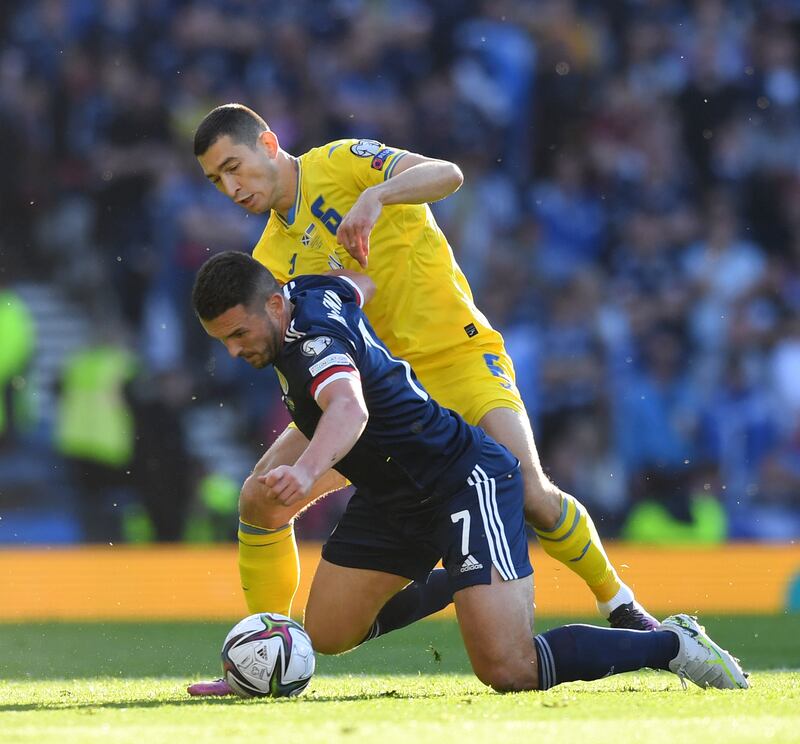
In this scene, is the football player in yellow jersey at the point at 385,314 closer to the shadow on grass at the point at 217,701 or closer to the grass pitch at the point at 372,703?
the grass pitch at the point at 372,703

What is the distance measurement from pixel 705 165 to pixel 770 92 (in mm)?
1043

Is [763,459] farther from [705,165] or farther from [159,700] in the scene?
[159,700]

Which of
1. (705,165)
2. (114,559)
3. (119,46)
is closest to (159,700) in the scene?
(114,559)

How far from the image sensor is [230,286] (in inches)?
188

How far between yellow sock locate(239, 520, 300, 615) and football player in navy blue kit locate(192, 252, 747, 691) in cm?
56

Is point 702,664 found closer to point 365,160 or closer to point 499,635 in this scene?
point 499,635

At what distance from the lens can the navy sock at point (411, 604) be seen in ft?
19.6

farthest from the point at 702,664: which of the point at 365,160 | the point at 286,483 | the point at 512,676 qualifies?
the point at 365,160

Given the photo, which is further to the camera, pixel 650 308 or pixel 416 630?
pixel 650 308

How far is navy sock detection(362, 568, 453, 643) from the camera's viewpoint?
5984mm

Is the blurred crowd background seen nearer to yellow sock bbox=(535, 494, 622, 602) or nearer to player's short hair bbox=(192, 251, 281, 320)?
yellow sock bbox=(535, 494, 622, 602)

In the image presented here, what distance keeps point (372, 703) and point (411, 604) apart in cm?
119

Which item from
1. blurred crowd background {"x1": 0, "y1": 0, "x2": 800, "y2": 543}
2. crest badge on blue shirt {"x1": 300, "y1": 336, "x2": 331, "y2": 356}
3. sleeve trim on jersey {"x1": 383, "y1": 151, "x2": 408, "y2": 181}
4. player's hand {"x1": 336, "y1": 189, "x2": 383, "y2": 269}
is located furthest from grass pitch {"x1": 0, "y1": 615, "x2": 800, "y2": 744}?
blurred crowd background {"x1": 0, "y1": 0, "x2": 800, "y2": 543}

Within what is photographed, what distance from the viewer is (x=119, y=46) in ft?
41.9
